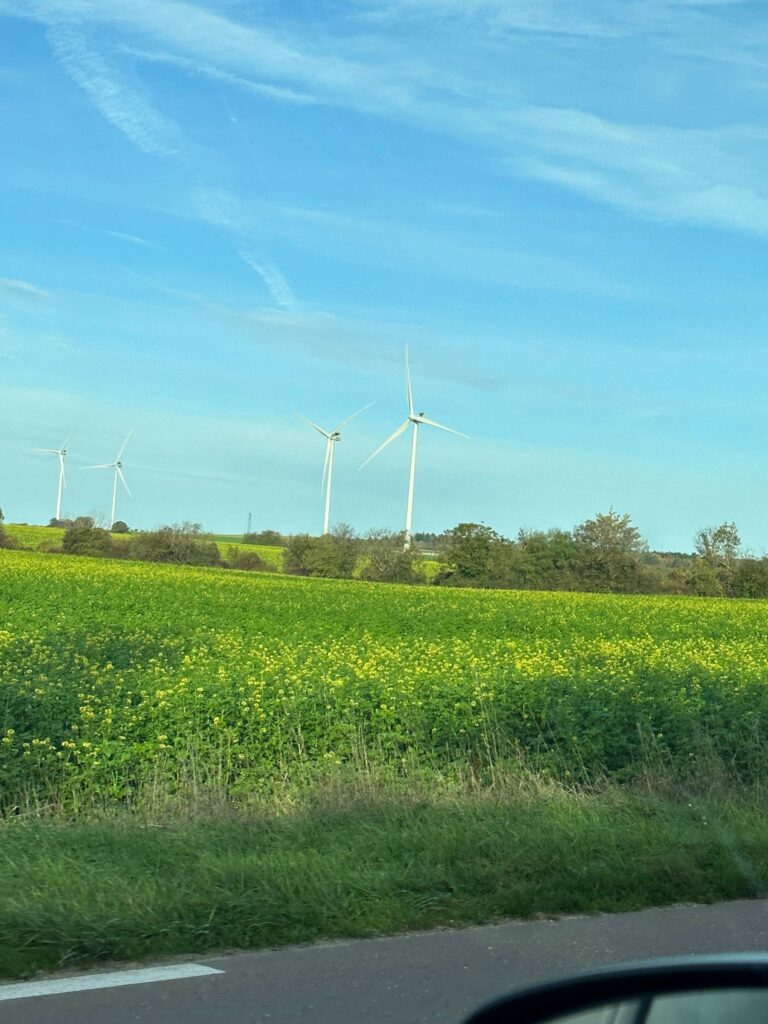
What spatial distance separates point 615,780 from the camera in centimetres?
927

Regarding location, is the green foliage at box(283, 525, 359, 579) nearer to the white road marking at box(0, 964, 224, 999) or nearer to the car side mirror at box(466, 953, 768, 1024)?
the white road marking at box(0, 964, 224, 999)

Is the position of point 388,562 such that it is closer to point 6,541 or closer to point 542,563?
point 542,563

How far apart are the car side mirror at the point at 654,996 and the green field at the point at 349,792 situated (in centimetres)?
349

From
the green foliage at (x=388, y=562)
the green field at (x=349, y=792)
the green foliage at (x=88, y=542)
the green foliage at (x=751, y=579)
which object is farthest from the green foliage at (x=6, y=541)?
the green field at (x=349, y=792)

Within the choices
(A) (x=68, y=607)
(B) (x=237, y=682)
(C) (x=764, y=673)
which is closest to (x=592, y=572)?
(A) (x=68, y=607)

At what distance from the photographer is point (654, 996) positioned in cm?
167

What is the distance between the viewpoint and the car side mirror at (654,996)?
1583 mm

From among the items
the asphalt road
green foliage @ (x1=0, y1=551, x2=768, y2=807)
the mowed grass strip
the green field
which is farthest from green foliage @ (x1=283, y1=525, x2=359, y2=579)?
the asphalt road

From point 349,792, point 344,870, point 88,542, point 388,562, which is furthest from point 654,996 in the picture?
point 88,542

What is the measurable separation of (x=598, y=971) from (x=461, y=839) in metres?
4.89

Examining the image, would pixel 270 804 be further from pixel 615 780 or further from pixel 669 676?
pixel 669 676

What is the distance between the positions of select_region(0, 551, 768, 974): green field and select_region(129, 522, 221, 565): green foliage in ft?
198

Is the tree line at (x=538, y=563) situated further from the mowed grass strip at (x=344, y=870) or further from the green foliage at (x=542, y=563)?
the mowed grass strip at (x=344, y=870)

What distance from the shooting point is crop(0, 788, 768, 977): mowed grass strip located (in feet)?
16.7
